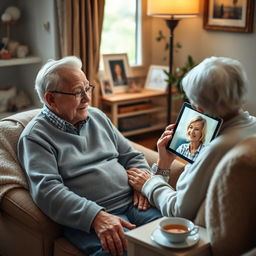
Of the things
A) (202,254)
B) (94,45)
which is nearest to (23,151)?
(202,254)

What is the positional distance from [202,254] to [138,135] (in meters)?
3.08

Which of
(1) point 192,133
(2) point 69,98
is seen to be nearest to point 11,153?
(2) point 69,98

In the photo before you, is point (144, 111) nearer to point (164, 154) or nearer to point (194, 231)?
point (164, 154)

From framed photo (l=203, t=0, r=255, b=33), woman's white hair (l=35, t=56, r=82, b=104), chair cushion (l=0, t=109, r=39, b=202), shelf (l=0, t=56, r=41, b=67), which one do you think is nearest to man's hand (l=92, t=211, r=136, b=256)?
chair cushion (l=0, t=109, r=39, b=202)

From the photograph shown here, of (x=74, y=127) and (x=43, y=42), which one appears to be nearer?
(x=74, y=127)

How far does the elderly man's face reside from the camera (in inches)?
82.9

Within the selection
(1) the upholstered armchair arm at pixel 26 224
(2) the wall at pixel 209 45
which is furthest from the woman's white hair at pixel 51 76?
(2) the wall at pixel 209 45

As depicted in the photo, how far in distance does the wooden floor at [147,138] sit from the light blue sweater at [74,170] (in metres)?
1.99

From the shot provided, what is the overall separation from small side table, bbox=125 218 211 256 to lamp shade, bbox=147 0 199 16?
2438 mm

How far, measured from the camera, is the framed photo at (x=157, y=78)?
4312mm

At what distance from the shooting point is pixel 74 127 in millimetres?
2168

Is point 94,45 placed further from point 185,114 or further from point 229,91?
point 229,91

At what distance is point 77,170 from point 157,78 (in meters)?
2.43

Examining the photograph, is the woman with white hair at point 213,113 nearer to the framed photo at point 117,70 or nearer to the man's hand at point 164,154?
the man's hand at point 164,154
